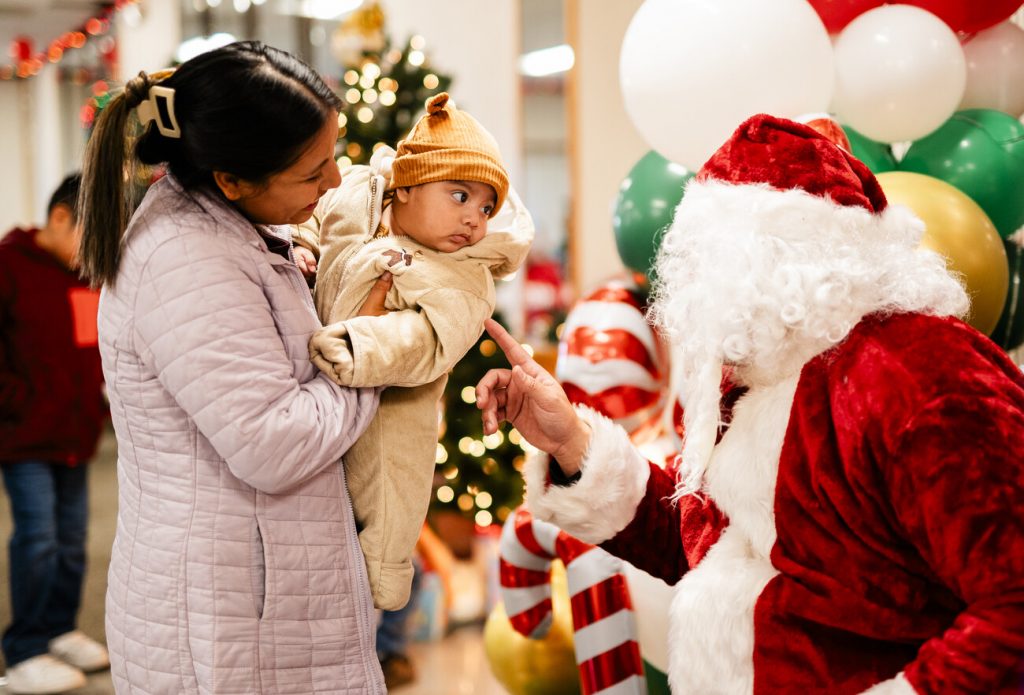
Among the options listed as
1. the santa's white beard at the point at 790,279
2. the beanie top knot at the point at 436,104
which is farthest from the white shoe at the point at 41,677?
the santa's white beard at the point at 790,279

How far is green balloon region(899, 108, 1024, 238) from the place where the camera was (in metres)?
2.14

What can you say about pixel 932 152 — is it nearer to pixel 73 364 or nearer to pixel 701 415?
pixel 701 415

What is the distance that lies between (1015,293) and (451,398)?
2.09 metres

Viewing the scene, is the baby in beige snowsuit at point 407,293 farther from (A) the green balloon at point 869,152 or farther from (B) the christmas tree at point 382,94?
(B) the christmas tree at point 382,94

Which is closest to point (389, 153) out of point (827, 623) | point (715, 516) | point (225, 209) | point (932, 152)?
point (225, 209)

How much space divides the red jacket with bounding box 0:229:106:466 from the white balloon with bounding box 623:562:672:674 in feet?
7.13

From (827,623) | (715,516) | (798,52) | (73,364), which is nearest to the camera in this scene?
(827,623)

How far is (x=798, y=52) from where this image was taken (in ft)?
6.43

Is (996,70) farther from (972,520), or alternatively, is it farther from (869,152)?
(972,520)

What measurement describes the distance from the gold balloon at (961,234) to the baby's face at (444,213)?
102cm

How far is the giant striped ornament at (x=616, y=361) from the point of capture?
2.49 metres

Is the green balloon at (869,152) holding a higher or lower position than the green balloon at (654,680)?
higher

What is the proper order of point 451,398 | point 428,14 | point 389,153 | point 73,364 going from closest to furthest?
point 389,153, point 73,364, point 451,398, point 428,14

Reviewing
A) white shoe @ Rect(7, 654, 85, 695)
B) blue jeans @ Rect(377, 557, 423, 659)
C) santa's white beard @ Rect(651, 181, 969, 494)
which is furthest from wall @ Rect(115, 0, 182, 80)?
santa's white beard @ Rect(651, 181, 969, 494)
